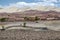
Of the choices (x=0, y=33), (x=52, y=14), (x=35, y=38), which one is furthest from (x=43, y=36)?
(x=0, y=33)

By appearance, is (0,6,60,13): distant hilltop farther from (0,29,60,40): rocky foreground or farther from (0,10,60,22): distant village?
(0,29,60,40): rocky foreground

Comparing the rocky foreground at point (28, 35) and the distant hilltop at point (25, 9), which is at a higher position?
the distant hilltop at point (25, 9)

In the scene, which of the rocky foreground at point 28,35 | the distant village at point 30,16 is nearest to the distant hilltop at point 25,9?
the distant village at point 30,16

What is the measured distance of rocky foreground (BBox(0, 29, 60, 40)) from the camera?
6.03 m

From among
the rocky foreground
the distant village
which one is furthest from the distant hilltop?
the rocky foreground

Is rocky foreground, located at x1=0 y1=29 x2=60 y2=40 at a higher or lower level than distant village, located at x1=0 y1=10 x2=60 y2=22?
lower

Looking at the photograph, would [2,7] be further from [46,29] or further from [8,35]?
[46,29]

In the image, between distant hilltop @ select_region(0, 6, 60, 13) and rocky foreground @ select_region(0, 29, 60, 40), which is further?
distant hilltop @ select_region(0, 6, 60, 13)

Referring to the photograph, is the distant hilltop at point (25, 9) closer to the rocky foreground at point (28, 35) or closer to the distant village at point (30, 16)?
the distant village at point (30, 16)

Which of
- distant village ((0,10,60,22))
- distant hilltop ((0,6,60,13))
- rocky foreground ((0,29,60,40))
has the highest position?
distant hilltop ((0,6,60,13))

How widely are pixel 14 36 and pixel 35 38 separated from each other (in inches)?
22.8

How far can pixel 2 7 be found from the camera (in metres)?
6.32

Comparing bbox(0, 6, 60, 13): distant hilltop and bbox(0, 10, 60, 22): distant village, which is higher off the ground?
bbox(0, 6, 60, 13): distant hilltop

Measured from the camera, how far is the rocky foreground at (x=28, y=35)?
6.03m
